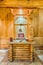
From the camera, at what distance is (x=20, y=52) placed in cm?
590

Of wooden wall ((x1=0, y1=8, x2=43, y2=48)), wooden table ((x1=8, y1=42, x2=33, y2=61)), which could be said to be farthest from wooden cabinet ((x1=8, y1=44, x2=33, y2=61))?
wooden wall ((x1=0, y1=8, x2=43, y2=48))

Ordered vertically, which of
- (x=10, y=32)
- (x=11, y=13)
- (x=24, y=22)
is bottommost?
(x=10, y=32)

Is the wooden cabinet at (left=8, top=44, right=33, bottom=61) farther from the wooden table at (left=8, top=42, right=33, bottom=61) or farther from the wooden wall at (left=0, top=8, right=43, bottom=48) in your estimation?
the wooden wall at (left=0, top=8, right=43, bottom=48)

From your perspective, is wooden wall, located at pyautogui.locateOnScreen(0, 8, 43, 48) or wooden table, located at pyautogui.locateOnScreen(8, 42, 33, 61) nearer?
wooden table, located at pyautogui.locateOnScreen(8, 42, 33, 61)

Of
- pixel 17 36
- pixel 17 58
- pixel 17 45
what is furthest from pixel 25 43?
pixel 17 36

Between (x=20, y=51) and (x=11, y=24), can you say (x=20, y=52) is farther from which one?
(x=11, y=24)

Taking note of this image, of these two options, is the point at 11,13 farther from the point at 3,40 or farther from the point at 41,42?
the point at 41,42

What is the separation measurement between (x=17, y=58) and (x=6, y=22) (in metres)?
3.35

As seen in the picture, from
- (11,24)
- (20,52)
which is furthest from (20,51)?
(11,24)

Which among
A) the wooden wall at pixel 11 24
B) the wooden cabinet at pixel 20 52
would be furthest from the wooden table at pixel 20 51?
the wooden wall at pixel 11 24

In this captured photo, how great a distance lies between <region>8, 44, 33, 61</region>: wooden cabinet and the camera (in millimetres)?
5863

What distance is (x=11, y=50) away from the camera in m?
5.81

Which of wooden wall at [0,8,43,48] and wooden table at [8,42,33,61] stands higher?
wooden wall at [0,8,43,48]

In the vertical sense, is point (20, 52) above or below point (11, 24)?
below
